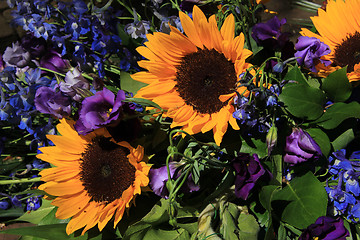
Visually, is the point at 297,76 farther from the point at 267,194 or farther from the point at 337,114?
the point at 267,194

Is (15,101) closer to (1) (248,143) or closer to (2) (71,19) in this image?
(2) (71,19)

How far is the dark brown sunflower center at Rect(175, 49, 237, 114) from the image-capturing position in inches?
31.8

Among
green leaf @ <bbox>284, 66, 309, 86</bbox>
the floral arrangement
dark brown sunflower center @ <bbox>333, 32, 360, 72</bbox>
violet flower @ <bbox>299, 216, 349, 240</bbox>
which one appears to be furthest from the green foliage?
dark brown sunflower center @ <bbox>333, 32, 360, 72</bbox>

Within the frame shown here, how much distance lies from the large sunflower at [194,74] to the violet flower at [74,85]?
129 millimetres

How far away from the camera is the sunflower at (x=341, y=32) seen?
0.85 m

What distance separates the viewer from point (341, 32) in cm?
87

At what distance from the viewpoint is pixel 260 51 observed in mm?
868

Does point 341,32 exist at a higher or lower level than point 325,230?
higher

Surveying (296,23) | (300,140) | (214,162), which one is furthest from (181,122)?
(296,23)

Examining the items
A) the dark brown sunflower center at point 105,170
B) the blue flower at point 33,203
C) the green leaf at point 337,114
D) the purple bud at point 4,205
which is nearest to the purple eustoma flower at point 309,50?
the green leaf at point 337,114

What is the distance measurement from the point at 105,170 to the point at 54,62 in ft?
1.08

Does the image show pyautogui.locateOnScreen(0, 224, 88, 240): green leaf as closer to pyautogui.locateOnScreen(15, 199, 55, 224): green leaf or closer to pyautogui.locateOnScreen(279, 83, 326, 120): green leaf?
pyautogui.locateOnScreen(15, 199, 55, 224): green leaf

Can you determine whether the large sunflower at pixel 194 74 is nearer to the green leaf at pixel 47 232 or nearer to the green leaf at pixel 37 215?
the green leaf at pixel 47 232

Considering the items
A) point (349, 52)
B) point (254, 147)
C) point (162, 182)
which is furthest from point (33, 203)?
point (349, 52)
